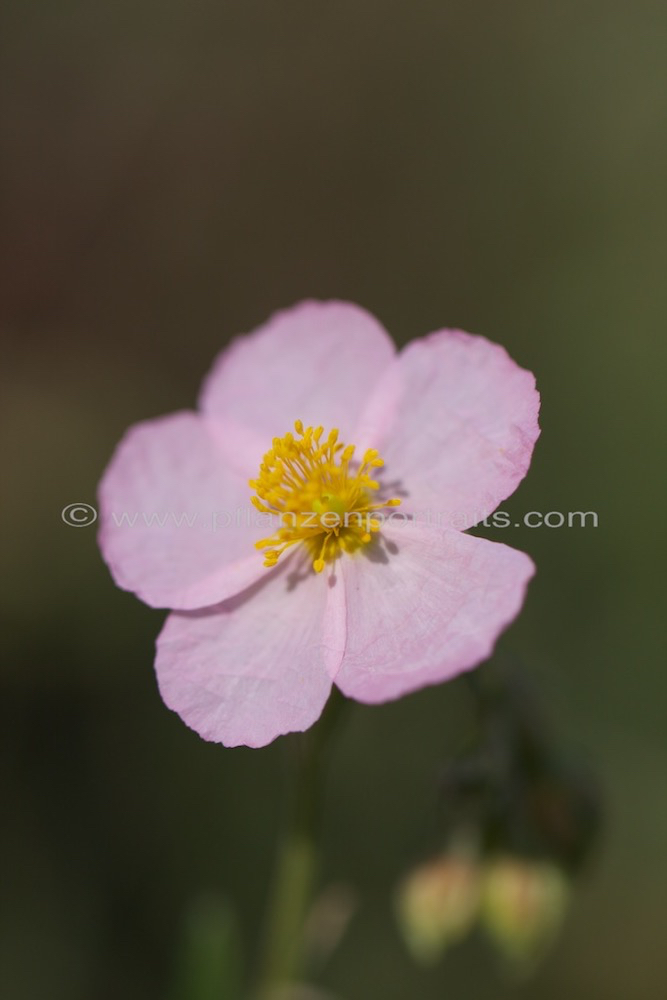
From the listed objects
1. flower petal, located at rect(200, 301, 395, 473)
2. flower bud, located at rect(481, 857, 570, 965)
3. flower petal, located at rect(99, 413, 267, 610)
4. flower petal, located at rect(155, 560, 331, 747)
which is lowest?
flower bud, located at rect(481, 857, 570, 965)

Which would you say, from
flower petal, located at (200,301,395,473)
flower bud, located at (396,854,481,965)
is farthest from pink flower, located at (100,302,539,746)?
flower bud, located at (396,854,481,965)

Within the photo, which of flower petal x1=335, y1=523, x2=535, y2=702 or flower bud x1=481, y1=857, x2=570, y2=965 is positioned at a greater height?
flower petal x1=335, y1=523, x2=535, y2=702

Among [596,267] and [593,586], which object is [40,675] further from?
[596,267]

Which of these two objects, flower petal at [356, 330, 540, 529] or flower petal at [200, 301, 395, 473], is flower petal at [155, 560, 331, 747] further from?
flower petal at [200, 301, 395, 473]

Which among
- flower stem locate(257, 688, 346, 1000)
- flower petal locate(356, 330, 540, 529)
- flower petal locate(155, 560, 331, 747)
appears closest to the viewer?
flower petal locate(155, 560, 331, 747)

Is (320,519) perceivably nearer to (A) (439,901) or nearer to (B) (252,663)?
(B) (252,663)

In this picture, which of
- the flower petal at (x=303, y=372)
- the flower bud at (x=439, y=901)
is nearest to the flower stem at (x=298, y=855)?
the flower bud at (x=439, y=901)

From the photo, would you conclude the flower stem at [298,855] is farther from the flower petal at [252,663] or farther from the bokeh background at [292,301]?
the bokeh background at [292,301]
